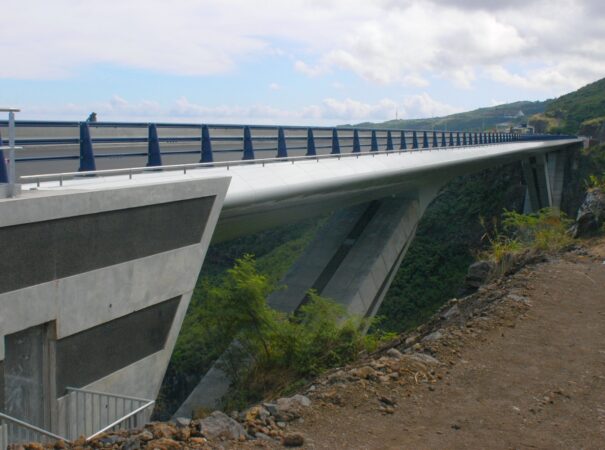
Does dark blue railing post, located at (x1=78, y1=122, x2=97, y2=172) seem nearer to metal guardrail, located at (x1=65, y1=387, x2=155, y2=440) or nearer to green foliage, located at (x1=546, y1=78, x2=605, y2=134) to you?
metal guardrail, located at (x1=65, y1=387, x2=155, y2=440)

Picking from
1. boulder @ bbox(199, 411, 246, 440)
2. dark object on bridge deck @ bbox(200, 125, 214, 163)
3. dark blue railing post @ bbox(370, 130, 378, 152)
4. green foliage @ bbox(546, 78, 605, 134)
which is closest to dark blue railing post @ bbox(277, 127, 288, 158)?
dark object on bridge deck @ bbox(200, 125, 214, 163)

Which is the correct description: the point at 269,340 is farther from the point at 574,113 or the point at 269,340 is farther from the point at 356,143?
the point at 574,113

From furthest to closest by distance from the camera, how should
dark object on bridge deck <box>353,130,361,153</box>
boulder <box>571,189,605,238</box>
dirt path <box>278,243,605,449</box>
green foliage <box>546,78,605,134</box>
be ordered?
green foliage <box>546,78,605,134</box>, dark object on bridge deck <box>353,130,361,153</box>, boulder <box>571,189,605,238</box>, dirt path <box>278,243,605,449</box>

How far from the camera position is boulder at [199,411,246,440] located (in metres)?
5.41

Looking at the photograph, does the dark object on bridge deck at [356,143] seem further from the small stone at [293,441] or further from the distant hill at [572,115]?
the distant hill at [572,115]

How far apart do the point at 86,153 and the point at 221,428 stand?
565cm

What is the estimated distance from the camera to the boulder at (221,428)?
5.41m

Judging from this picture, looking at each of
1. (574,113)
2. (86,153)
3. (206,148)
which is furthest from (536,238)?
(574,113)

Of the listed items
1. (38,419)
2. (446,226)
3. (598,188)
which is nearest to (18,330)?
(38,419)

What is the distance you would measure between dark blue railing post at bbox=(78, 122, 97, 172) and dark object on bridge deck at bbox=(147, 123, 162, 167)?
135cm

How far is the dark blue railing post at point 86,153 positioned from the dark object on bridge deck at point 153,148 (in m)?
1.35

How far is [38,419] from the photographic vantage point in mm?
7734

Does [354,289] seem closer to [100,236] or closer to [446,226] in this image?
[100,236]

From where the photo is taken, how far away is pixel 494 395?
6586 mm
